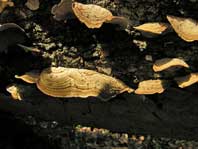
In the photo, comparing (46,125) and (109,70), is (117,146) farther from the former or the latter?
(109,70)

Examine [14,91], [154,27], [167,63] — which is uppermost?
[154,27]

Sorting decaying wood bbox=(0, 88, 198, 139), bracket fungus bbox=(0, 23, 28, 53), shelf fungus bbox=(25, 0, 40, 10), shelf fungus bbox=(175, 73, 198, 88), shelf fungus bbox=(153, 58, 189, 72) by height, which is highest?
shelf fungus bbox=(25, 0, 40, 10)

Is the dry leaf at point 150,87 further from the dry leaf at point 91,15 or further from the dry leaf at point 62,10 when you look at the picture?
the dry leaf at point 62,10

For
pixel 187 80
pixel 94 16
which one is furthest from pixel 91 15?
pixel 187 80

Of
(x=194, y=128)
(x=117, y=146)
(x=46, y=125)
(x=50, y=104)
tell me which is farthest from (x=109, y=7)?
(x=117, y=146)

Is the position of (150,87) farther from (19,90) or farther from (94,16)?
(19,90)

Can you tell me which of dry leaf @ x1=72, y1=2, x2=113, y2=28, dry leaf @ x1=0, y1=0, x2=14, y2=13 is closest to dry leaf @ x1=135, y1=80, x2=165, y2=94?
dry leaf @ x1=72, y1=2, x2=113, y2=28

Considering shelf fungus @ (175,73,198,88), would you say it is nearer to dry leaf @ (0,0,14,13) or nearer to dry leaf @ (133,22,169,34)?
dry leaf @ (133,22,169,34)
